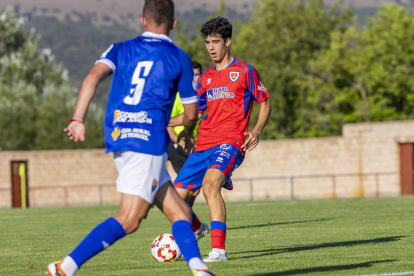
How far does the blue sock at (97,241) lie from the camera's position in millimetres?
5398

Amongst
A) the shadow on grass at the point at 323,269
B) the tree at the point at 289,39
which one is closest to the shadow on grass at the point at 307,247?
the shadow on grass at the point at 323,269

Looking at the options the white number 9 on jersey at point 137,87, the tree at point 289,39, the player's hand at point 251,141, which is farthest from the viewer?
the tree at point 289,39

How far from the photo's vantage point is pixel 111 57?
5.64 metres

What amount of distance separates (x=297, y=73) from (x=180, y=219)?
52.0 metres

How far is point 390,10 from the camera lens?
53.9 m

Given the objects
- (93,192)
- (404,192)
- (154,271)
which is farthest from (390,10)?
(154,271)

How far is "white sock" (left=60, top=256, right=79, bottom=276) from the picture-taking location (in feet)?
17.4

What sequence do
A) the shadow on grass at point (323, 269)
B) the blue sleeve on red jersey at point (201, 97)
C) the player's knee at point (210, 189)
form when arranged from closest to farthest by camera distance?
the shadow on grass at point (323, 269)
the player's knee at point (210, 189)
the blue sleeve on red jersey at point (201, 97)

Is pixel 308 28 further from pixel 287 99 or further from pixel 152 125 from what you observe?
pixel 152 125

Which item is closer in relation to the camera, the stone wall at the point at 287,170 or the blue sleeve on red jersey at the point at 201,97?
the blue sleeve on red jersey at the point at 201,97

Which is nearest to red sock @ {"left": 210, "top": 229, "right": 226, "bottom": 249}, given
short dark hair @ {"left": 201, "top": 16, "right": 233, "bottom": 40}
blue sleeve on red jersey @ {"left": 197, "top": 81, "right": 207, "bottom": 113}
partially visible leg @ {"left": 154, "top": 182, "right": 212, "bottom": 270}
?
blue sleeve on red jersey @ {"left": 197, "top": 81, "right": 207, "bottom": 113}

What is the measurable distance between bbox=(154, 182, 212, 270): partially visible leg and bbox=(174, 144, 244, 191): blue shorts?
7.54 feet

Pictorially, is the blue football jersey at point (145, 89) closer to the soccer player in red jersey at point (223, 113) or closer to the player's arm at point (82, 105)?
the player's arm at point (82, 105)

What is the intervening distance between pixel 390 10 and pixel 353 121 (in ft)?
29.2
